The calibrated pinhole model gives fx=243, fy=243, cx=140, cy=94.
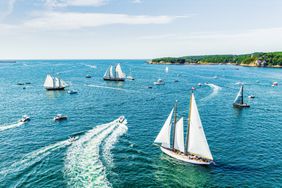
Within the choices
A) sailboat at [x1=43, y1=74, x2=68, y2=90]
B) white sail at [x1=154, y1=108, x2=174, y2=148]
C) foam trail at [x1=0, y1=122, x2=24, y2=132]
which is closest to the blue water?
foam trail at [x1=0, y1=122, x2=24, y2=132]

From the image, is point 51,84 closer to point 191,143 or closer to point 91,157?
point 91,157

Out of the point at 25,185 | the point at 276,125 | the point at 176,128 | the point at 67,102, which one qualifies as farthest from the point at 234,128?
the point at 67,102

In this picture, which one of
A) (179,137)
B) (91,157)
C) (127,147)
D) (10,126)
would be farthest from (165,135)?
(10,126)

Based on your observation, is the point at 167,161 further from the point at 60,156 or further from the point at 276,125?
the point at 276,125

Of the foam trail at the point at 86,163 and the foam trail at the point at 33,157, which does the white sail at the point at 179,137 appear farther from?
the foam trail at the point at 33,157

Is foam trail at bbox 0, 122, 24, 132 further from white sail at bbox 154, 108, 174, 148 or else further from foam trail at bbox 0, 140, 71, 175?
white sail at bbox 154, 108, 174, 148

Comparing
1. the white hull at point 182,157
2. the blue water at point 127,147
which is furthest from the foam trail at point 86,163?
the white hull at point 182,157
